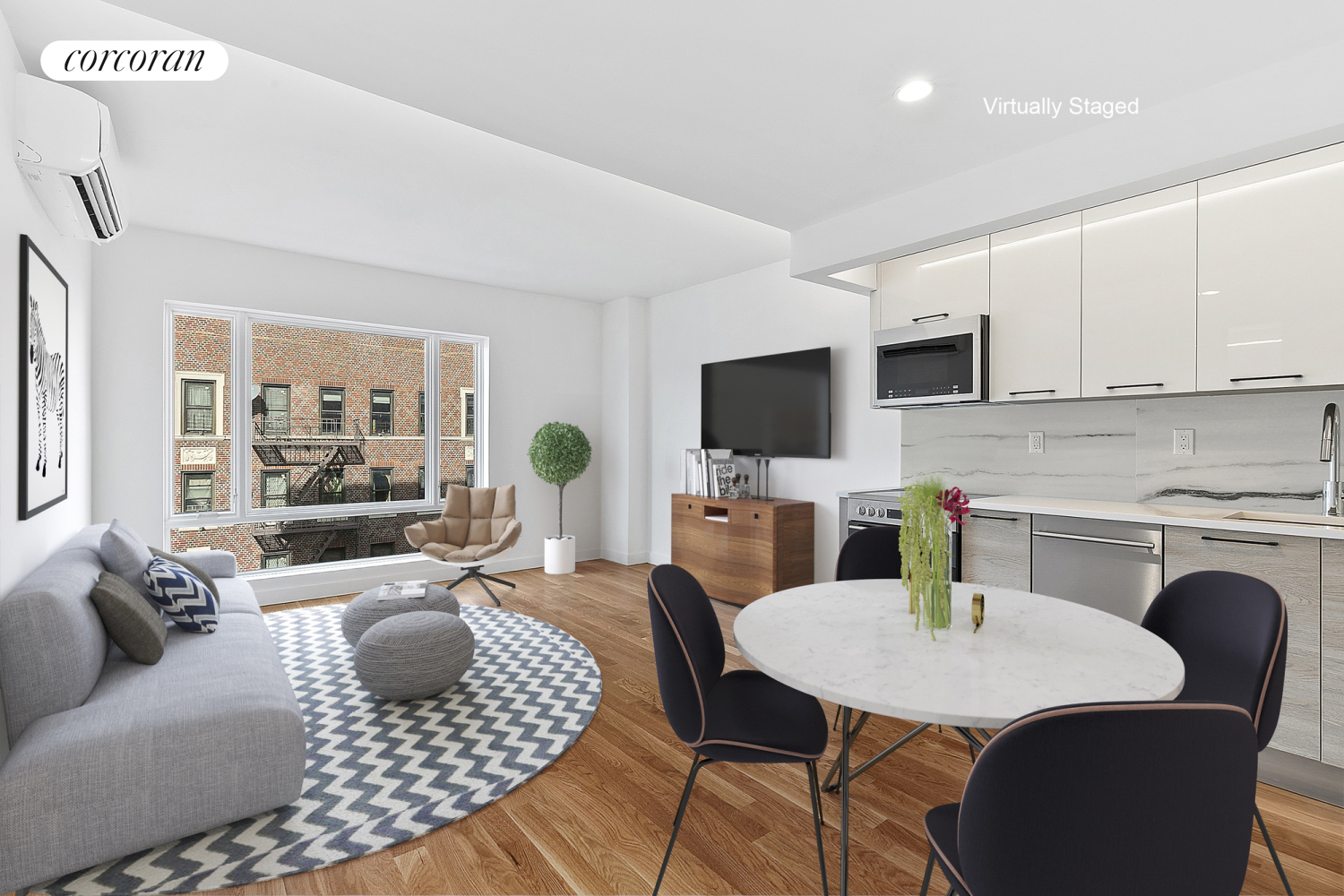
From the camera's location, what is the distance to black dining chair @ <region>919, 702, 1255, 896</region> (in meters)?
0.90

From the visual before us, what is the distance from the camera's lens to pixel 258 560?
4875 millimetres

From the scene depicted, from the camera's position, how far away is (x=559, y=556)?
590 cm

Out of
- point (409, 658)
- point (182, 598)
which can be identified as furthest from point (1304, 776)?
point (182, 598)

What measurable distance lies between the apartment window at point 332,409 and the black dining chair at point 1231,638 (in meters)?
5.40

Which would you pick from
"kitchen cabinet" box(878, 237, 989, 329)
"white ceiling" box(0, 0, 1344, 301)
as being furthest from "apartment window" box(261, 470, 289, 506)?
"kitchen cabinet" box(878, 237, 989, 329)

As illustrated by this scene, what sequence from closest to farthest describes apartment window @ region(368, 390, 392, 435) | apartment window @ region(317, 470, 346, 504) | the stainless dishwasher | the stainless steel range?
the stainless dishwasher
the stainless steel range
apartment window @ region(317, 470, 346, 504)
apartment window @ region(368, 390, 392, 435)

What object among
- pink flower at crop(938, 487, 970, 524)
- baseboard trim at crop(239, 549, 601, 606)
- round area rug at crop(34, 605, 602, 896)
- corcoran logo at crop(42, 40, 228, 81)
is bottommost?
round area rug at crop(34, 605, 602, 896)

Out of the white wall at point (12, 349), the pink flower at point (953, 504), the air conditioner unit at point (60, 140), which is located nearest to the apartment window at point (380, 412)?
the white wall at point (12, 349)

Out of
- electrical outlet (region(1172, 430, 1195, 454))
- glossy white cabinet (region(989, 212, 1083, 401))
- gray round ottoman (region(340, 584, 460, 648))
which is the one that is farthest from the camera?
gray round ottoman (region(340, 584, 460, 648))

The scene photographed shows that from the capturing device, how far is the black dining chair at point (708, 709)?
1.63 metres

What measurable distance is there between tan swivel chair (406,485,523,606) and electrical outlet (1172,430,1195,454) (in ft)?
13.6

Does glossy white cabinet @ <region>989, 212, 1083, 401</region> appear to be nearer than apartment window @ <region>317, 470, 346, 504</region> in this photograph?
Result: Yes

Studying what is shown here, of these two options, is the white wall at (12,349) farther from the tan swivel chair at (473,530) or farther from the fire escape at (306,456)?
the tan swivel chair at (473,530)

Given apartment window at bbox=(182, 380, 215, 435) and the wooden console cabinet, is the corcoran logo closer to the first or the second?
apartment window at bbox=(182, 380, 215, 435)
